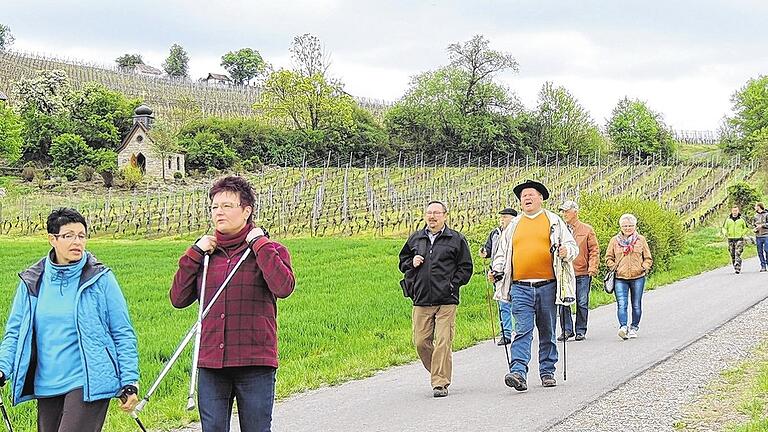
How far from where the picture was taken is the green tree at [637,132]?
8275cm

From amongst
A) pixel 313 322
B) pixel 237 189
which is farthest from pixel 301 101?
pixel 237 189

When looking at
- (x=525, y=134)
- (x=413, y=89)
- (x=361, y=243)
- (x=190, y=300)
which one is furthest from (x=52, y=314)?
(x=413, y=89)

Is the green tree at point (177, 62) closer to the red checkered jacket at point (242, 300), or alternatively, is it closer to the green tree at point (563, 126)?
the green tree at point (563, 126)

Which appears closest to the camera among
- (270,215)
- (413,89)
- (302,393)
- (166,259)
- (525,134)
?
(302,393)

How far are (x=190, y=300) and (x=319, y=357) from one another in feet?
20.7

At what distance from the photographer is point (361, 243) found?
32250 millimetres

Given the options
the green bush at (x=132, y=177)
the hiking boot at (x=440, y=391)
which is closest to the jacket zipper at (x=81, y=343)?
the hiking boot at (x=440, y=391)

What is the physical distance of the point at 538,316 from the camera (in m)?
9.52

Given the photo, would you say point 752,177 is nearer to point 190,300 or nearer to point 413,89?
point 413,89

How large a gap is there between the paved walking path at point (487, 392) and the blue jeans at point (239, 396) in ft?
7.82

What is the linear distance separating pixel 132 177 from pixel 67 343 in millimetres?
51968

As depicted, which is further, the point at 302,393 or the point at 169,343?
the point at 169,343

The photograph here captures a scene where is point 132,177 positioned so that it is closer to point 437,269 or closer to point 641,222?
point 641,222

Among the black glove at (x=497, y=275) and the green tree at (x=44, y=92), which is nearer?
the black glove at (x=497, y=275)
